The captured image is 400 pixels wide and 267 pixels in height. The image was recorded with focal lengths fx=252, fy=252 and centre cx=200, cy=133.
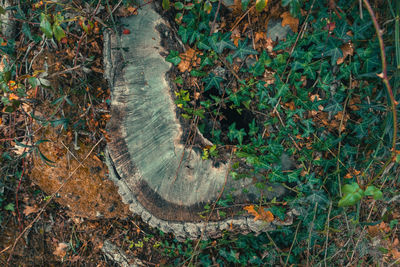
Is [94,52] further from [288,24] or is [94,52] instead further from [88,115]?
[288,24]

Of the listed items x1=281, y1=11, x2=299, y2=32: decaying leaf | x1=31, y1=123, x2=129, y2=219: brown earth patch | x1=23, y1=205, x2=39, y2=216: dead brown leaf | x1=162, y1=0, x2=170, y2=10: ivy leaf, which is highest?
x1=281, y1=11, x2=299, y2=32: decaying leaf

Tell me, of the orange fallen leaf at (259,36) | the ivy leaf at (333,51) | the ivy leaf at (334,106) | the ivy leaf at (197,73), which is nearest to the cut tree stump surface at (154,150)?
the ivy leaf at (197,73)

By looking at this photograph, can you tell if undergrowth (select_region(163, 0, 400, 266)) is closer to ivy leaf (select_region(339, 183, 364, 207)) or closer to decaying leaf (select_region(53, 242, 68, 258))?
ivy leaf (select_region(339, 183, 364, 207))

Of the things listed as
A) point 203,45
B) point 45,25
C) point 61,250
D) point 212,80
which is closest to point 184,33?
point 203,45

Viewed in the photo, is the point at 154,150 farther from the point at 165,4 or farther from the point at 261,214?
the point at 165,4

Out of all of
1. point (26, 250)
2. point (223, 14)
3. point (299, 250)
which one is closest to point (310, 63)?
point (223, 14)

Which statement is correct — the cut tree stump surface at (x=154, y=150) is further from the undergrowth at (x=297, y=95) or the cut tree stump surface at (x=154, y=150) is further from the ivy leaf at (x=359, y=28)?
the ivy leaf at (x=359, y=28)

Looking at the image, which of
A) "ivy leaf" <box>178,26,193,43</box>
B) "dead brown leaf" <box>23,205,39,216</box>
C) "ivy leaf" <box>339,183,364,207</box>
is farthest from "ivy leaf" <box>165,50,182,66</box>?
"dead brown leaf" <box>23,205,39,216</box>
